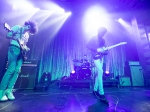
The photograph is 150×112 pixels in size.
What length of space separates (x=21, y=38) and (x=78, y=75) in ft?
9.76

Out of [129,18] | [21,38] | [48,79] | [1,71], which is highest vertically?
[129,18]

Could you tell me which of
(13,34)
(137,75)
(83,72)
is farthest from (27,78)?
(137,75)

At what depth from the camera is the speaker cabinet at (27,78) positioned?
3.35 metres

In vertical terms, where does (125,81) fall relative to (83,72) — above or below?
below

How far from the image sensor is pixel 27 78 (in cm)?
342

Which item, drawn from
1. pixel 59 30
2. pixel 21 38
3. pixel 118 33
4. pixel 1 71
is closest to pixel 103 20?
pixel 118 33

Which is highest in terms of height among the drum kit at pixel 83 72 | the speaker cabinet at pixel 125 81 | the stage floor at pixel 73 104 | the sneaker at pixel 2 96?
the drum kit at pixel 83 72

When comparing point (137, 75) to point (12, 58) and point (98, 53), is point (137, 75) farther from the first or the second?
point (12, 58)

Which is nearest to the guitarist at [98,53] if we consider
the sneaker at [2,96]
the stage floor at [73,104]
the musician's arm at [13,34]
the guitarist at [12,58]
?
the stage floor at [73,104]

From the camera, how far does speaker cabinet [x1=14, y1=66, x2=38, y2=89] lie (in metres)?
3.35

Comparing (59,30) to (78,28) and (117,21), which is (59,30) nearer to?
(78,28)

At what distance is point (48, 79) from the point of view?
462 cm

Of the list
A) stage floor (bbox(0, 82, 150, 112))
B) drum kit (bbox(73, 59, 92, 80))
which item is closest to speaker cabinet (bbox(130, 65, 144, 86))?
drum kit (bbox(73, 59, 92, 80))

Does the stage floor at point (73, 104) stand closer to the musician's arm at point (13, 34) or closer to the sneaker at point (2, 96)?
the sneaker at point (2, 96)
